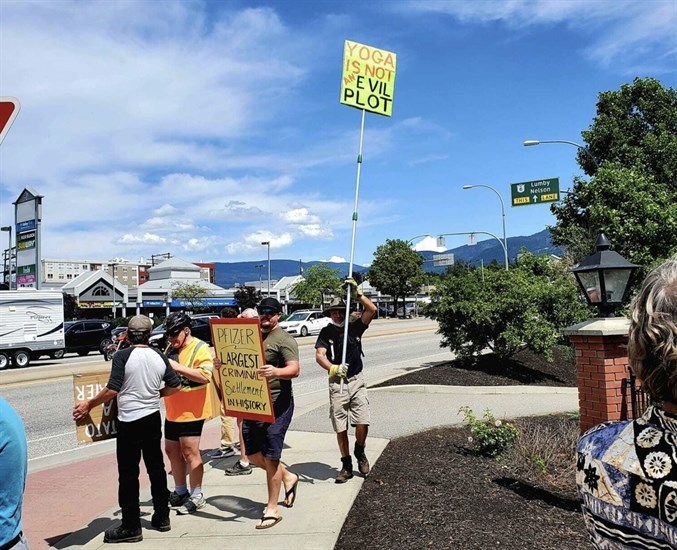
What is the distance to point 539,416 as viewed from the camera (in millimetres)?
8906

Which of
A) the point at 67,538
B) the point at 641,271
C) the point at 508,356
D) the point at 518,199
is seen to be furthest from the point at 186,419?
the point at 518,199

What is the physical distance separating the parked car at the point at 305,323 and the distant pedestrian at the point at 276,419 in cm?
3002

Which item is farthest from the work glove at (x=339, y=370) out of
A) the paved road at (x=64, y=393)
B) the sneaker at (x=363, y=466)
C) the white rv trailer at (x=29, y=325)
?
the white rv trailer at (x=29, y=325)

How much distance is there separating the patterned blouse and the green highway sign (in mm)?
26836

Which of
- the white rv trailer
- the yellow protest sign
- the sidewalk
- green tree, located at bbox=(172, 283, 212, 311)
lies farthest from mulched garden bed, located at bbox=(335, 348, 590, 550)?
green tree, located at bbox=(172, 283, 212, 311)

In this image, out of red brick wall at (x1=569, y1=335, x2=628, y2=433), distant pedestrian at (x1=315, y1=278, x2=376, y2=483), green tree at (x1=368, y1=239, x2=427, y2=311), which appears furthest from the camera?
green tree at (x1=368, y1=239, x2=427, y2=311)

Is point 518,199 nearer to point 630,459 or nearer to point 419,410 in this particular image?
point 419,410

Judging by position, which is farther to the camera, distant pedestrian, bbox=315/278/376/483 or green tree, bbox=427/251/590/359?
green tree, bbox=427/251/590/359

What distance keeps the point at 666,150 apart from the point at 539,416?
14358 mm

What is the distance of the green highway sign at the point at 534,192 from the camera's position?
27.0m

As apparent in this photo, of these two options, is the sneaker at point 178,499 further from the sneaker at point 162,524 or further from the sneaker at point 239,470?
the sneaker at point 239,470

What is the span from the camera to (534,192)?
2825 centimetres

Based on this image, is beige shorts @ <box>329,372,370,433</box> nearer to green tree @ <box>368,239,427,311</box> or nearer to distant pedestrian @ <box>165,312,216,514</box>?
distant pedestrian @ <box>165,312,216,514</box>

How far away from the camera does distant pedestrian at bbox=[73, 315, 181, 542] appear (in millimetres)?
4750
